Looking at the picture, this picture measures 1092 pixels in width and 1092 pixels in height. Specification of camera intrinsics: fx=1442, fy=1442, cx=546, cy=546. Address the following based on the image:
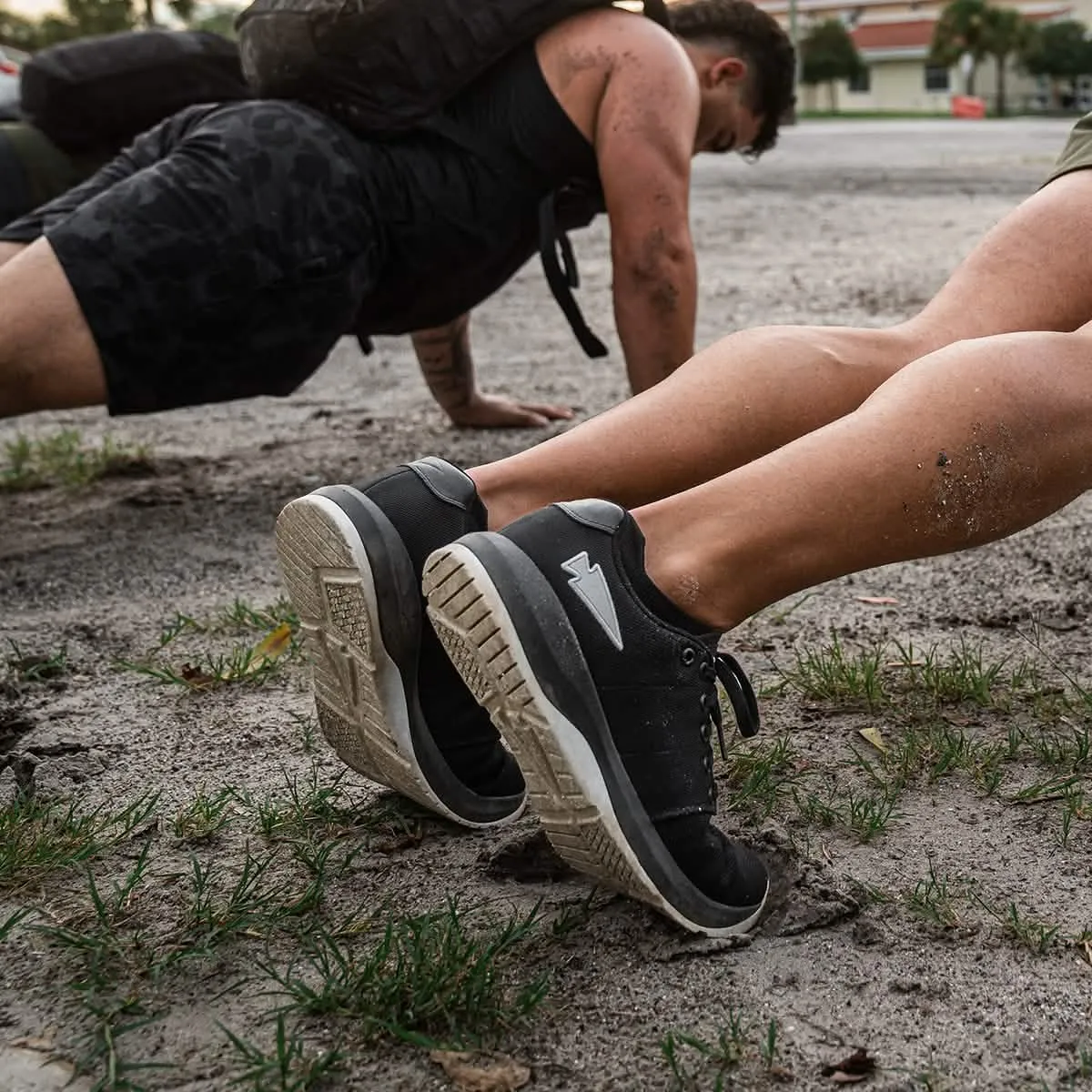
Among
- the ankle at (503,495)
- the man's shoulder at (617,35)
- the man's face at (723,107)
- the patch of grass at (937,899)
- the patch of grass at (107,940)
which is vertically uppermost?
the man's shoulder at (617,35)

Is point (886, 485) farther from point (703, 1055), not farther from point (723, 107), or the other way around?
point (723, 107)

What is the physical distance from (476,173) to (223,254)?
0.64m

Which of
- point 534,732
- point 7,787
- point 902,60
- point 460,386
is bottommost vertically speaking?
point 902,60

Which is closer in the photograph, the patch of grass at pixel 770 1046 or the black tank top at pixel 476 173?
the patch of grass at pixel 770 1046

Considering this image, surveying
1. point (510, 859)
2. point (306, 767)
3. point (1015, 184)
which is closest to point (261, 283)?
point (306, 767)

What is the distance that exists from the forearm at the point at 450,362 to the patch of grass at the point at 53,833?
2.47 m

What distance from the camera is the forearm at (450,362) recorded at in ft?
14.0

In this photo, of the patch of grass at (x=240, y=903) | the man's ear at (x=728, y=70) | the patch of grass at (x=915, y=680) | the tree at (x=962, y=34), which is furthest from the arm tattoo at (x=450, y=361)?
the tree at (x=962, y=34)

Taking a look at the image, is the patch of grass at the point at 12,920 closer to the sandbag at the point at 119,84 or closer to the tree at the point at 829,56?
the sandbag at the point at 119,84

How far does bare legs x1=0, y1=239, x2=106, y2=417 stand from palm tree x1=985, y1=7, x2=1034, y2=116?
6143cm

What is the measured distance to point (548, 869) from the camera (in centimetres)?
178

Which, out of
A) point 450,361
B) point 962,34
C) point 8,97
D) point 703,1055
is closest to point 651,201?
point 450,361

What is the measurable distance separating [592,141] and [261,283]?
2.72 ft

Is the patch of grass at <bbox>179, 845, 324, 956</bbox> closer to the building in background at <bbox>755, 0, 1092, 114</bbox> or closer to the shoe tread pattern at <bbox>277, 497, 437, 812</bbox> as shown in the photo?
the shoe tread pattern at <bbox>277, 497, 437, 812</bbox>
